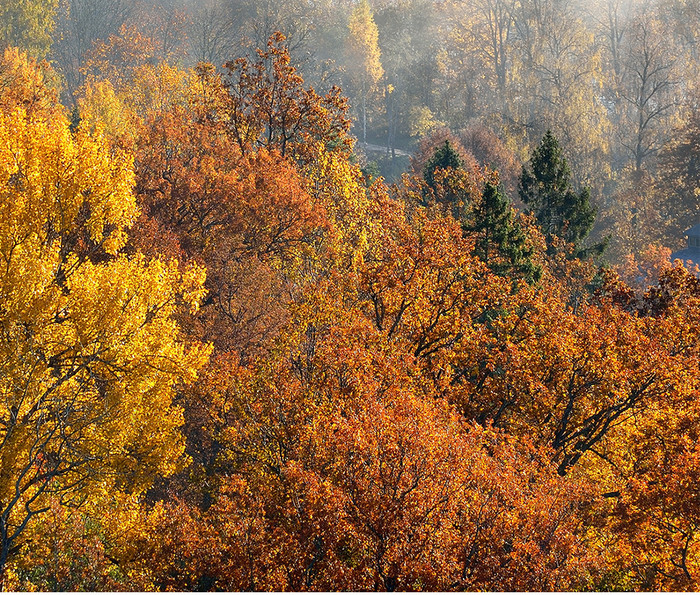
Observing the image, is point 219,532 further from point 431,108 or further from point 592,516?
point 431,108

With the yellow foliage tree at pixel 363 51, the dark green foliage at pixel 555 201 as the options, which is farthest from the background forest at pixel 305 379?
the yellow foliage tree at pixel 363 51

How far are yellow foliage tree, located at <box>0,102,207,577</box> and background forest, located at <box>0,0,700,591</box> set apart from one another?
0.27 feet

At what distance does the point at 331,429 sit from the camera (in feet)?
56.5

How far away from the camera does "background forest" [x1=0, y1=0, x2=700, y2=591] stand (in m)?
16.1

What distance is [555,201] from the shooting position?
50.9 meters

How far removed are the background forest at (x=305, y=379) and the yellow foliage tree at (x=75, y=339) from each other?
8 cm

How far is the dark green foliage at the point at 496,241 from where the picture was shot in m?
37.2

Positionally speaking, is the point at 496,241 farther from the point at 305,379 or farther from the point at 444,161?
the point at 305,379

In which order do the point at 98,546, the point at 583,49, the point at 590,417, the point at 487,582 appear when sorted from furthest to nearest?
the point at 583,49
the point at 590,417
the point at 98,546
the point at 487,582

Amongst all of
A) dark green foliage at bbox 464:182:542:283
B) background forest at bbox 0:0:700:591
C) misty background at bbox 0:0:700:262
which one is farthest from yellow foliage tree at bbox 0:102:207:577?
misty background at bbox 0:0:700:262

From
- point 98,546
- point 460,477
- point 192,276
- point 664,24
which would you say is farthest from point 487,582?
point 664,24

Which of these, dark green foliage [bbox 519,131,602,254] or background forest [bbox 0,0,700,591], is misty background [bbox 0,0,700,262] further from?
background forest [bbox 0,0,700,591]

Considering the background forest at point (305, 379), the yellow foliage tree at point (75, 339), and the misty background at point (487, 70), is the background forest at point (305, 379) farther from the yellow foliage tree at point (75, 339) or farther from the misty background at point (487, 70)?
the misty background at point (487, 70)

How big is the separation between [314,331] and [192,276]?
6524 millimetres
